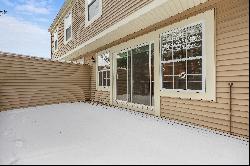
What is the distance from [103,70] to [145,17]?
5.35 m

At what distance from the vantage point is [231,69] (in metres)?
4.36

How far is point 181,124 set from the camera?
532cm

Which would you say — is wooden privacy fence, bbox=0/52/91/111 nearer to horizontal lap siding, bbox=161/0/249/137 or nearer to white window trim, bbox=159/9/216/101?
white window trim, bbox=159/9/216/101

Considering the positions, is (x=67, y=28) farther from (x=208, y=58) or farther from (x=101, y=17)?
(x=208, y=58)

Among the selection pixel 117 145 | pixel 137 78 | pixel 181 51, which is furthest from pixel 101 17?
pixel 117 145

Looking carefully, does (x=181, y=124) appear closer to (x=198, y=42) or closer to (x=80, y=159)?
(x=198, y=42)

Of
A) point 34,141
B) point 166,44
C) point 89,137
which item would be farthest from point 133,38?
point 34,141

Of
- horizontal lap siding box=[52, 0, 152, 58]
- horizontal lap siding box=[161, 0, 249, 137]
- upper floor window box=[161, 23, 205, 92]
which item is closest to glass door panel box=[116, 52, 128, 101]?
horizontal lap siding box=[52, 0, 152, 58]

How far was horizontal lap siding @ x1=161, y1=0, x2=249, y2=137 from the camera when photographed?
4.10 metres

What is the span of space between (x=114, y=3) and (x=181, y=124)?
15.9 feet

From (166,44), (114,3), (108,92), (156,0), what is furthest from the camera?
(108,92)

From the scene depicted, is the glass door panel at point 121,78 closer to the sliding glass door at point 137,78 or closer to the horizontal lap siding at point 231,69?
the sliding glass door at point 137,78

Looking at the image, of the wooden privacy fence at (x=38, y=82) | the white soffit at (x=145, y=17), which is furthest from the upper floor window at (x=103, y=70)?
the white soffit at (x=145, y=17)

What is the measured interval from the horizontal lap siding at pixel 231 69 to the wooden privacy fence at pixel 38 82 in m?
7.53
